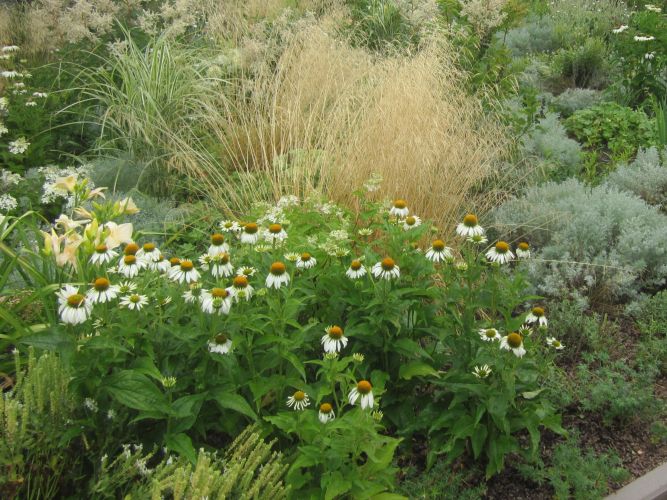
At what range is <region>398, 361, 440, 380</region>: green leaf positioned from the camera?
2643mm

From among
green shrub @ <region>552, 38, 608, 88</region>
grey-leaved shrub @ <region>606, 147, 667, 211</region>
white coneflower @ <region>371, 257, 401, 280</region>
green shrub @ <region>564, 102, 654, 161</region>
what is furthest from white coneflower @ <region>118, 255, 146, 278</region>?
green shrub @ <region>552, 38, 608, 88</region>

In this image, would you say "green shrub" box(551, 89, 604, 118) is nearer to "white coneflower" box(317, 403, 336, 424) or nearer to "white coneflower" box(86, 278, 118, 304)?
"white coneflower" box(317, 403, 336, 424)

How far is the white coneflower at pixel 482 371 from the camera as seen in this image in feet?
8.56

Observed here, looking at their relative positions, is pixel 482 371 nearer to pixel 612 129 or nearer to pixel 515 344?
pixel 515 344

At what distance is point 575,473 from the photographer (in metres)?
2.67

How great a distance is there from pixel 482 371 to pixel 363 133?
2246mm

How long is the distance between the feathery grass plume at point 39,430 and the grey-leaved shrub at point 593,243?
8.33 ft

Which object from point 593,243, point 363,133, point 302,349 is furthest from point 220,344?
point 593,243

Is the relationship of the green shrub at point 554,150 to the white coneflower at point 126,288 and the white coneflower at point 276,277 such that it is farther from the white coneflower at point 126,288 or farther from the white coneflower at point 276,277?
the white coneflower at point 126,288

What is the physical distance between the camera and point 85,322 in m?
2.21

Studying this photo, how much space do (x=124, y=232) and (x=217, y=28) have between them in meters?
4.87

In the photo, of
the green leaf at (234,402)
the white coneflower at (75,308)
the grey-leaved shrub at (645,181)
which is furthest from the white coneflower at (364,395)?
the grey-leaved shrub at (645,181)

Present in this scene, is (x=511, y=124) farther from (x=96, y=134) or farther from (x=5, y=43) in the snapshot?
(x=5, y=43)

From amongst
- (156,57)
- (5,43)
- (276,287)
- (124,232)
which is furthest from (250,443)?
(5,43)
